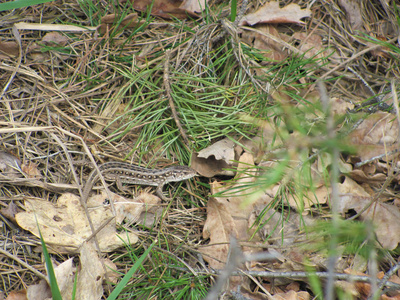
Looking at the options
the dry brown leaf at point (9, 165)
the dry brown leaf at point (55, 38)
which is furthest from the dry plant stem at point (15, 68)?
the dry brown leaf at point (9, 165)

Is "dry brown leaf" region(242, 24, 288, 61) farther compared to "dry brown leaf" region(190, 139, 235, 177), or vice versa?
"dry brown leaf" region(242, 24, 288, 61)

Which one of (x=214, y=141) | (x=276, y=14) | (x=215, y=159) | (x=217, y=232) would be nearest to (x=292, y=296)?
(x=217, y=232)

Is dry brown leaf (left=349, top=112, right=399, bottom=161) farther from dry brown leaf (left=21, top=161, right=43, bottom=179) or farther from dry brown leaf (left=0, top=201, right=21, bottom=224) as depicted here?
dry brown leaf (left=0, top=201, right=21, bottom=224)

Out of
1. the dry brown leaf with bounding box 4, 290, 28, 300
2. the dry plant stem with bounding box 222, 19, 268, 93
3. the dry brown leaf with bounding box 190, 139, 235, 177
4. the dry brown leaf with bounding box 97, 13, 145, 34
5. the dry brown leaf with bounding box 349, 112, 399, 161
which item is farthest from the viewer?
the dry brown leaf with bounding box 97, 13, 145, 34

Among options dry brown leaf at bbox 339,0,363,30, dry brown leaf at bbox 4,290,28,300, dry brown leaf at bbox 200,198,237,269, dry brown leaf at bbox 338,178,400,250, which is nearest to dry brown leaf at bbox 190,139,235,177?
dry brown leaf at bbox 200,198,237,269

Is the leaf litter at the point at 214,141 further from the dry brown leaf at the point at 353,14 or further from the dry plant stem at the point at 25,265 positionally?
the dry plant stem at the point at 25,265

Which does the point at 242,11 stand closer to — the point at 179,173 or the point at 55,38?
the point at 179,173
